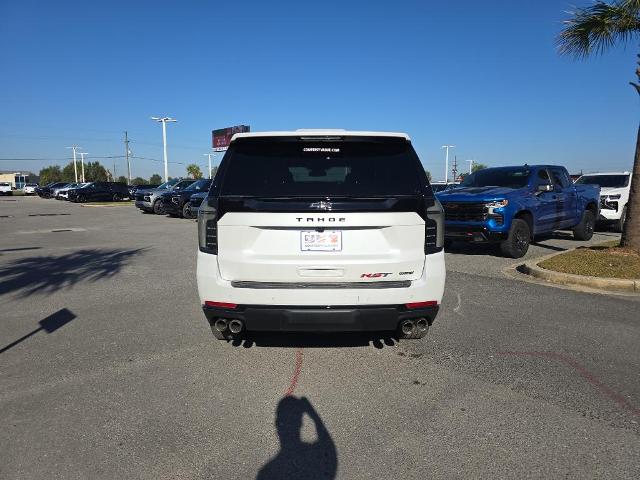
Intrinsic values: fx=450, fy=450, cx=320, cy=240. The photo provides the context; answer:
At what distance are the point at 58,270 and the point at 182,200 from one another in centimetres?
1312

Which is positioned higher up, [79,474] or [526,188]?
[526,188]

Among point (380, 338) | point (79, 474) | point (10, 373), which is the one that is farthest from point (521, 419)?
point (10, 373)

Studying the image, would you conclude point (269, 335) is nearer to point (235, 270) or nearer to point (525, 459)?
point (235, 270)

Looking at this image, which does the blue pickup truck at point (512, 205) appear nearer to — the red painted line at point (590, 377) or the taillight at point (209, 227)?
the red painted line at point (590, 377)

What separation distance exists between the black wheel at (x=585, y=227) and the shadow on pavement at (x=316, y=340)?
371 inches

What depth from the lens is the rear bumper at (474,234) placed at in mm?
9094

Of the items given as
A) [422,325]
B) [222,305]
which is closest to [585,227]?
[422,325]

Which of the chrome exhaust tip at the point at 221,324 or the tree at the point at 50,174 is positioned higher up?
the tree at the point at 50,174

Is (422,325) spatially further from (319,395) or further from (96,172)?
(96,172)

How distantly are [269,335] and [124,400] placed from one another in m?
1.67

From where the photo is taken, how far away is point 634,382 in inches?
146

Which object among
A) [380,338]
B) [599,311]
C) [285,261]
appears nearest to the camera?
[285,261]

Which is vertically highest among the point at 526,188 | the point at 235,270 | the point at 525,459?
the point at 526,188

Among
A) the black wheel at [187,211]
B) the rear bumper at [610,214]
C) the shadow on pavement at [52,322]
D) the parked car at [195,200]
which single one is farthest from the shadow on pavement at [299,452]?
the black wheel at [187,211]
